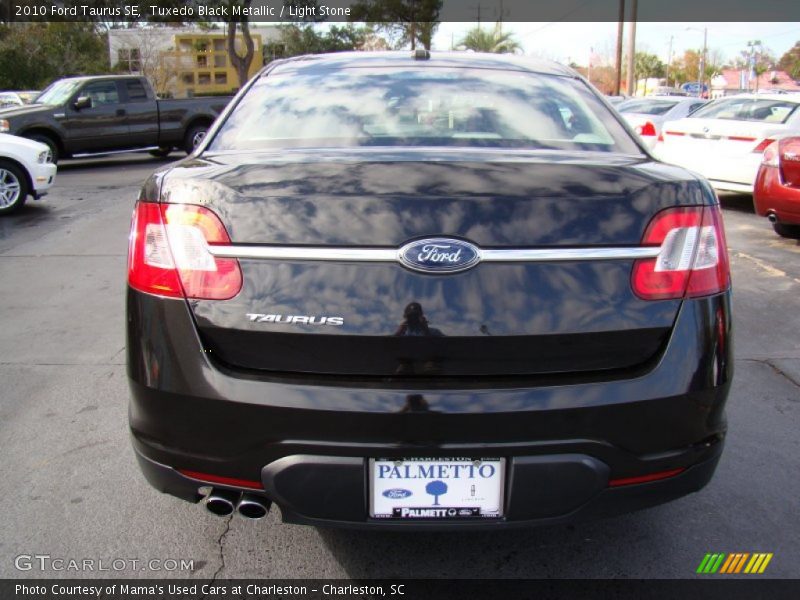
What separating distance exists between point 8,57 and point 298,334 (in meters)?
43.6

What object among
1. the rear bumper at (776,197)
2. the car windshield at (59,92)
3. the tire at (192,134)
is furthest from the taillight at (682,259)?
the tire at (192,134)

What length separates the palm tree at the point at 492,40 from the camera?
45.3m

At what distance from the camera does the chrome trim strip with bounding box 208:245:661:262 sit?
193 cm

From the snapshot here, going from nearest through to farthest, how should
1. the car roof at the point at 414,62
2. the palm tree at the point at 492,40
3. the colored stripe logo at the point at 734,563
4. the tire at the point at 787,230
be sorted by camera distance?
the colored stripe logo at the point at 734,563, the car roof at the point at 414,62, the tire at the point at 787,230, the palm tree at the point at 492,40

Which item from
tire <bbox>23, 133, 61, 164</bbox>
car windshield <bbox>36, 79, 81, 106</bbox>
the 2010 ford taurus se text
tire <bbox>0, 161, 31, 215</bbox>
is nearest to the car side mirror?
car windshield <bbox>36, 79, 81, 106</bbox>

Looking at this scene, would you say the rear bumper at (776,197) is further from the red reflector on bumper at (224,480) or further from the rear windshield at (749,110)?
the red reflector on bumper at (224,480)

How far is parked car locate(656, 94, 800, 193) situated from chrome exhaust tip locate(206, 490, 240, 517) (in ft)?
28.1

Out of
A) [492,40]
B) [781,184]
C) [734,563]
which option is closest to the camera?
[734,563]

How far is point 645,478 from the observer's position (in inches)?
81.5

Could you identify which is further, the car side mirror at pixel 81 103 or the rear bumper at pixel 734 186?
the car side mirror at pixel 81 103

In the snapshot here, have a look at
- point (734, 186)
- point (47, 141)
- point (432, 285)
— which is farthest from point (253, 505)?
point (47, 141)

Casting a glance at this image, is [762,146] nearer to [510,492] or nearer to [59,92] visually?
[510,492]

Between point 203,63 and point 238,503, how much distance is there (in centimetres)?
6556

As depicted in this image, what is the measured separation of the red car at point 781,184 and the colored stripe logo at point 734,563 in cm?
535
